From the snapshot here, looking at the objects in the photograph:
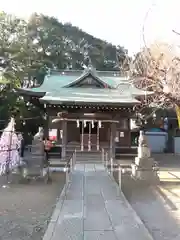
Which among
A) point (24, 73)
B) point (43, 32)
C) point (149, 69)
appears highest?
point (43, 32)

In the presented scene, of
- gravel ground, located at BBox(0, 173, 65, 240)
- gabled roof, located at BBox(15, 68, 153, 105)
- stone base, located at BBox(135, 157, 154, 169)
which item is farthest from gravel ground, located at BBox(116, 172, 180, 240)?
gabled roof, located at BBox(15, 68, 153, 105)

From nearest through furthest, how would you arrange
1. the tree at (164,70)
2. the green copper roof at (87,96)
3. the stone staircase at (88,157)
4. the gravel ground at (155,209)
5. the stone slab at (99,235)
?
the stone slab at (99,235) < the gravel ground at (155,209) < the tree at (164,70) < the stone staircase at (88,157) < the green copper roof at (87,96)

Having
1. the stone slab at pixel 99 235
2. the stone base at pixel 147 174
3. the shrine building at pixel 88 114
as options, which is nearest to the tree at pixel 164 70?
the stone slab at pixel 99 235

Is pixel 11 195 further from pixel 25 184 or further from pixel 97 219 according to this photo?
pixel 97 219

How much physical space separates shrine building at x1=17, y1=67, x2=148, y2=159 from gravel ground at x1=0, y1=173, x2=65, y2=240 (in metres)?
7.45

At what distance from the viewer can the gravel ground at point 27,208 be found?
492 centimetres

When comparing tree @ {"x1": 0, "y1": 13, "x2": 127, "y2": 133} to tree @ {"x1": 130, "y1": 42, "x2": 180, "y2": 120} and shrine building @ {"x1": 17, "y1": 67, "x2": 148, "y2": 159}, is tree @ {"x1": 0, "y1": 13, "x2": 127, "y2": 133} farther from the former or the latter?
tree @ {"x1": 130, "y1": 42, "x2": 180, "y2": 120}

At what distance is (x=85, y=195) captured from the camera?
761cm

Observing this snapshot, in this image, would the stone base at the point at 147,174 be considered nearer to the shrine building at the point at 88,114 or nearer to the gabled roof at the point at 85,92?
the gabled roof at the point at 85,92

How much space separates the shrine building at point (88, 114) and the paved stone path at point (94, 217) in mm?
8828

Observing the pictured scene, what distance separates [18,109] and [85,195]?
18.1 meters

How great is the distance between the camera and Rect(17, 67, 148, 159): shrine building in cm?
1708

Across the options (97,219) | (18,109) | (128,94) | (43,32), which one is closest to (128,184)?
(97,219)

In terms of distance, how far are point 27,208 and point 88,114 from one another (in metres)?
11.7
